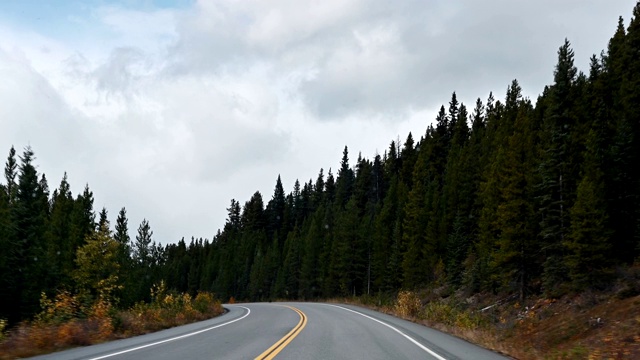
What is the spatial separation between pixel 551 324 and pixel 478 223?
16.6 metres

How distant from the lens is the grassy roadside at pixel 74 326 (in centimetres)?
1077

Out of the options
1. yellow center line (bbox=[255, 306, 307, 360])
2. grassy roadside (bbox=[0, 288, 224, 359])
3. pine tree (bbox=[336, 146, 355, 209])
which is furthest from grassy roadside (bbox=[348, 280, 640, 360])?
pine tree (bbox=[336, 146, 355, 209])

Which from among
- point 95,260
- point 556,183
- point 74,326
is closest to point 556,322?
point 556,183

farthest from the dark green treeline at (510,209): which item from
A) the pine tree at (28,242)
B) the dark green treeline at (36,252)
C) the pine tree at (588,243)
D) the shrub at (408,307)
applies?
the pine tree at (28,242)

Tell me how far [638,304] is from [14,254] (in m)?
46.3

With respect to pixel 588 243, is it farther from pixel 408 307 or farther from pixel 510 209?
A: pixel 408 307

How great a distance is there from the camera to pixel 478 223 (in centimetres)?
4072

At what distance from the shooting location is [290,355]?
32.5 ft

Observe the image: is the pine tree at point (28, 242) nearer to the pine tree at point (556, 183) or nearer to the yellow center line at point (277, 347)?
the yellow center line at point (277, 347)

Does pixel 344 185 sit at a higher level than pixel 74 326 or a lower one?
higher

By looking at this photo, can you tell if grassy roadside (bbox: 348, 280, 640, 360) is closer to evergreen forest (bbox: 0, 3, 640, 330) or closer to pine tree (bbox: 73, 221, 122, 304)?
evergreen forest (bbox: 0, 3, 640, 330)

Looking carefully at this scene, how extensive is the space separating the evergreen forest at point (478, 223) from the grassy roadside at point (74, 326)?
23235 mm

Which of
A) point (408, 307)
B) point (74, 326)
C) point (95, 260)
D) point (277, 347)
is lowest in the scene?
point (408, 307)

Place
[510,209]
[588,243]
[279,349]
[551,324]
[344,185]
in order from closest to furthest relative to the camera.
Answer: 1. [279,349]
2. [551,324]
3. [588,243]
4. [510,209]
5. [344,185]
